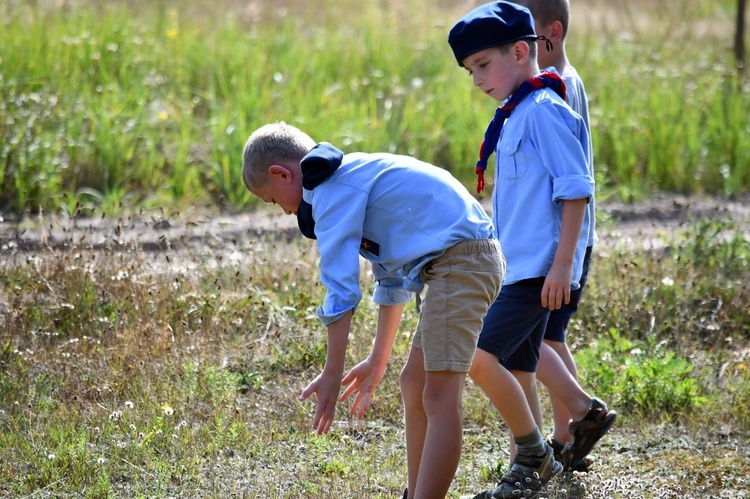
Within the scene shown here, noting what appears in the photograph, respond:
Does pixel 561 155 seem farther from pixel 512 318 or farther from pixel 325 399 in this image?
pixel 325 399

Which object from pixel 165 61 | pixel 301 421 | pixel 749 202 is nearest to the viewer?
pixel 301 421

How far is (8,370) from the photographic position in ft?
13.4

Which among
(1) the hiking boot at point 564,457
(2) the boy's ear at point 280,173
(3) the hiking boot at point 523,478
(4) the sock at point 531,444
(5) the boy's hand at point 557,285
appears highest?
(2) the boy's ear at point 280,173

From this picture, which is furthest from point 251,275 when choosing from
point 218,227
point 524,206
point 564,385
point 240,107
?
point 240,107

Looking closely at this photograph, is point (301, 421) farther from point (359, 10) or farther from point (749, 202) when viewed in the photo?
point (359, 10)

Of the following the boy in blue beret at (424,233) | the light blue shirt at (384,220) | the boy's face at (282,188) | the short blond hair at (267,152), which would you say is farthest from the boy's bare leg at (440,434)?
the short blond hair at (267,152)

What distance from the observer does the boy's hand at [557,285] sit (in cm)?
310

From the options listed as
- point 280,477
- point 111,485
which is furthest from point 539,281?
point 111,485

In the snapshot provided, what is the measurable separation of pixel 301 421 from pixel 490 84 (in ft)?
5.55

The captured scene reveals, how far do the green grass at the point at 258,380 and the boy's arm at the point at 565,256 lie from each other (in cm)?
79

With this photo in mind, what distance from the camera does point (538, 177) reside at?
3.18 metres

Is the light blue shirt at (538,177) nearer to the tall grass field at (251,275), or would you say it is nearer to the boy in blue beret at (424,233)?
the boy in blue beret at (424,233)

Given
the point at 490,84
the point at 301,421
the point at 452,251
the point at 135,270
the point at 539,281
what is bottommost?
the point at 301,421

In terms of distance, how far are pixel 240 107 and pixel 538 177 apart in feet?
15.5
